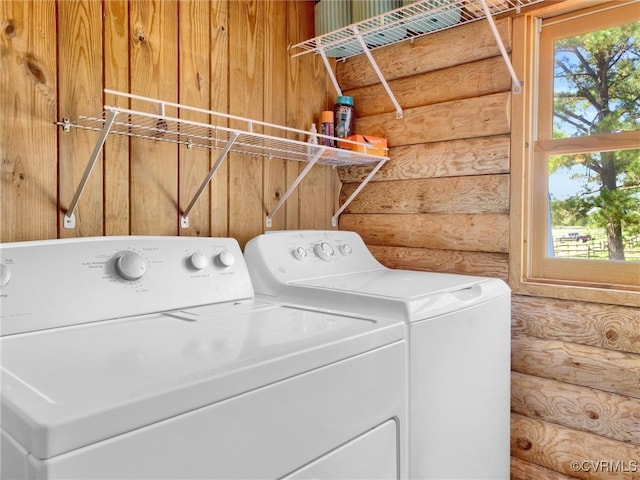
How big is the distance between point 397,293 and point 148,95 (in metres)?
1.00

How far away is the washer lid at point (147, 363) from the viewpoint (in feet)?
2.06

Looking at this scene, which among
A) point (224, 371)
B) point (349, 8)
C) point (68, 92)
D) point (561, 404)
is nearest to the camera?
point (224, 371)

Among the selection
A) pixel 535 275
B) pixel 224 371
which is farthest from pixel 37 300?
pixel 535 275

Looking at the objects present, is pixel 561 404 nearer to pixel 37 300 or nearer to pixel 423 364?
pixel 423 364

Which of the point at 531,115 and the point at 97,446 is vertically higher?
the point at 531,115

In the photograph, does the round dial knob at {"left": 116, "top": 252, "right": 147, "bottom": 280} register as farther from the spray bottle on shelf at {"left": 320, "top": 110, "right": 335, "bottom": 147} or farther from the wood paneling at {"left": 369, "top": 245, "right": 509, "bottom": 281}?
A: the wood paneling at {"left": 369, "top": 245, "right": 509, "bottom": 281}

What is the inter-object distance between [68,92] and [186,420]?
1.07m

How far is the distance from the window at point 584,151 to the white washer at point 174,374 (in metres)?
0.95

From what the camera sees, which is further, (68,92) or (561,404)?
(561,404)

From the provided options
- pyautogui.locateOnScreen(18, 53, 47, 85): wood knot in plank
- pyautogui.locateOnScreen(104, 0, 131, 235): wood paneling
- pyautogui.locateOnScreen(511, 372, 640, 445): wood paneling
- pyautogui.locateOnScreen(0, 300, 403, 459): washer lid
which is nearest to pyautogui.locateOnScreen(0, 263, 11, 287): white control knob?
pyautogui.locateOnScreen(0, 300, 403, 459): washer lid

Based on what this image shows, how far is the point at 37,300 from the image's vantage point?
1076 millimetres

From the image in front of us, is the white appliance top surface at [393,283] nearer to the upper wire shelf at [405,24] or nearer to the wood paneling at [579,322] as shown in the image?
the wood paneling at [579,322]

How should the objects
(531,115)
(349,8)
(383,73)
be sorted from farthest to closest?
(383,73) < (349,8) < (531,115)

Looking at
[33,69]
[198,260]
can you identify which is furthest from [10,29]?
[198,260]
